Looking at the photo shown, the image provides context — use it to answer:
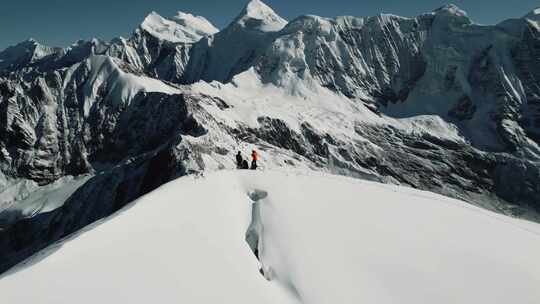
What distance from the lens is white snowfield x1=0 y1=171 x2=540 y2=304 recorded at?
12.6 m

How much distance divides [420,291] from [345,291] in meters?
2.55

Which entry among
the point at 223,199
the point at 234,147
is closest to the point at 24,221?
the point at 234,147

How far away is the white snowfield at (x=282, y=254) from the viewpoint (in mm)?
Answer: 12625

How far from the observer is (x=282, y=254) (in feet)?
55.8

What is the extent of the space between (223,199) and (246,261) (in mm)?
5869

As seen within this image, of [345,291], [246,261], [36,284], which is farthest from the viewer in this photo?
[246,261]

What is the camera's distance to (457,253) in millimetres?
17953

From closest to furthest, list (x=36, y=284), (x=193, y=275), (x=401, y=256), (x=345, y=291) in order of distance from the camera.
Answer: (x=36, y=284)
(x=193, y=275)
(x=345, y=291)
(x=401, y=256)

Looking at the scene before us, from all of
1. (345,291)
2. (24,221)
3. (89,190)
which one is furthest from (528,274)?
(24,221)

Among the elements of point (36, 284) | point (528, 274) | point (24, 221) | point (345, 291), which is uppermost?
point (36, 284)

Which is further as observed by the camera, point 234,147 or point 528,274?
point 234,147

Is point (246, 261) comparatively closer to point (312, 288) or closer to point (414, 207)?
point (312, 288)

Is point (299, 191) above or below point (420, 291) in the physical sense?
above

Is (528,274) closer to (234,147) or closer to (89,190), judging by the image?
(234,147)
